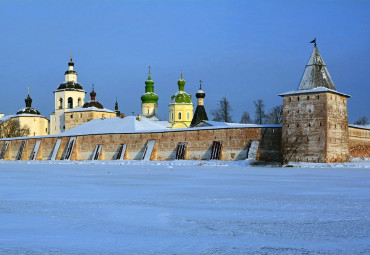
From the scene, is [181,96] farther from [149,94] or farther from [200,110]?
[200,110]

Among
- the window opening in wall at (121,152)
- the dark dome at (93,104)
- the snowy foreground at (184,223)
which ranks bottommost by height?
the snowy foreground at (184,223)

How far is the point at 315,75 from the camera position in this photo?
23.0 m

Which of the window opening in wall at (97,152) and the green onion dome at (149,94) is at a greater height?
the green onion dome at (149,94)

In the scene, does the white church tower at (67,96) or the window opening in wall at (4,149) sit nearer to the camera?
the window opening in wall at (4,149)

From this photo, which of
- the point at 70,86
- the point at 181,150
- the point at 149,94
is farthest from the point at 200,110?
the point at 70,86

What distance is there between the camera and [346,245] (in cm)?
399

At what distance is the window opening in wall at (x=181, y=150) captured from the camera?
1054 inches

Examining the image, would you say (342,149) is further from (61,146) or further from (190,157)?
(61,146)

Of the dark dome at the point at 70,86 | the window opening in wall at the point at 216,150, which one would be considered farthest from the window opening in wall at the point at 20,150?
the window opening in wall at the point at 216,150

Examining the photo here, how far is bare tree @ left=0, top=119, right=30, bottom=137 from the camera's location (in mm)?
54347

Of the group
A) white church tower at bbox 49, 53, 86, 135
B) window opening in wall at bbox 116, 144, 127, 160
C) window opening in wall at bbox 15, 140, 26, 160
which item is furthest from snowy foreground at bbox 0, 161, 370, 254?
white church tower at bbox 49, 53, 86, 135

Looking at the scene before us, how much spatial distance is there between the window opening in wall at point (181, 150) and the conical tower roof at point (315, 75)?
7.26 meters

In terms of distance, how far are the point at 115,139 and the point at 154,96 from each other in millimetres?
23692

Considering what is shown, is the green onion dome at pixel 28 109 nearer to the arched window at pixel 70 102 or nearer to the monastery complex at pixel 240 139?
the arched window at pixel 70 102
